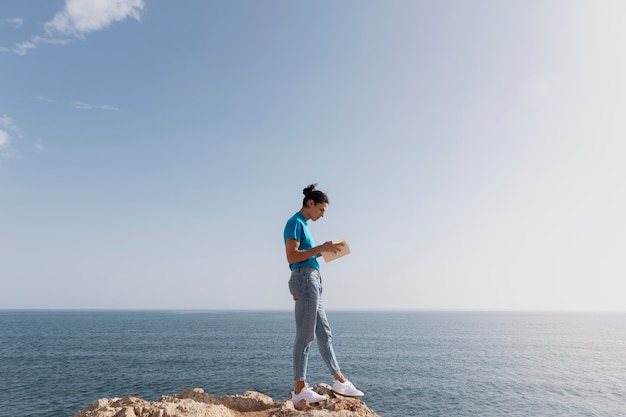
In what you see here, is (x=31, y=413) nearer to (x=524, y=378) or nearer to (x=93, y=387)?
(x=93, y=387)

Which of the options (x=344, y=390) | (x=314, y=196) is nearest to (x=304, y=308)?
(x=344, y=390)

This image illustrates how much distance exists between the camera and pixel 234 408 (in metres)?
6.61

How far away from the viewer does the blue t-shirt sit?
5.68 metres

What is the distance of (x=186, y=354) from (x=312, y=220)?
223 ft

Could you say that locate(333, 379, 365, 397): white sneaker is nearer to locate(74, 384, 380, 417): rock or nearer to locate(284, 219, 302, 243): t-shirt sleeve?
locate(74, 384, 380, 417): rock

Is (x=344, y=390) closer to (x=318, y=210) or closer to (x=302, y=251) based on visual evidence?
(x=302, y=251)

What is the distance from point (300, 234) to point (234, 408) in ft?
10.4

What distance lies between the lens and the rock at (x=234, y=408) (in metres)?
5.42

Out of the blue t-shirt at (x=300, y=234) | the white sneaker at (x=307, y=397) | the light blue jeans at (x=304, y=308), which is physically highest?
the blue t-shirt at (x=300, y=234)

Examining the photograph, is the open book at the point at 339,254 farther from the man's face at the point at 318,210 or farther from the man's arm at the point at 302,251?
the man's face at the point at 318,210

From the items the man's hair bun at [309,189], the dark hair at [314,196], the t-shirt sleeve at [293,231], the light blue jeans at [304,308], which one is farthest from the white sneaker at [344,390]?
the man's hair bun at [309,189]

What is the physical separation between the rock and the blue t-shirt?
189 cm

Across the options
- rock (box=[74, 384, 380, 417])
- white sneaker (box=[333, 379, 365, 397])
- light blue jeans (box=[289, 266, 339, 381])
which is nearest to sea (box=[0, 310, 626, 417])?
rock (box=[74, 384, 380, 417])

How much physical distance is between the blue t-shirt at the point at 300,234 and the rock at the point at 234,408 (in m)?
1.89
